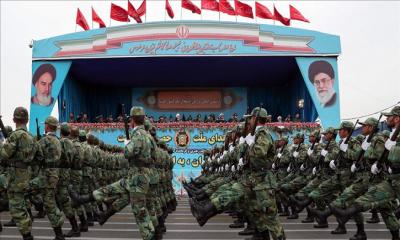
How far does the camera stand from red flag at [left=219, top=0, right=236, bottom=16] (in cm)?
2562

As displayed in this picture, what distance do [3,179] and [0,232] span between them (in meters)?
1.00

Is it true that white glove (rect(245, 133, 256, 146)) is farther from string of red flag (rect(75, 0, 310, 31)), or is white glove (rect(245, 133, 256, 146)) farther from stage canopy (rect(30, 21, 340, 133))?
string of red flag (rect(75, 0, 310, 31))

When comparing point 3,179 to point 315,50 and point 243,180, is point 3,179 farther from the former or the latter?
point 315,50

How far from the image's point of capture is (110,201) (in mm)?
6262

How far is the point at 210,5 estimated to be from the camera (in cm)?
2566

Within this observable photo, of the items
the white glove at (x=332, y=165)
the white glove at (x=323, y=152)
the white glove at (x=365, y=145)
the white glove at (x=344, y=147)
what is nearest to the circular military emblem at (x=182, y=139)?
the white glove at (x=323, y=152)

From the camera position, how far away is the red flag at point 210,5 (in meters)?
25.6

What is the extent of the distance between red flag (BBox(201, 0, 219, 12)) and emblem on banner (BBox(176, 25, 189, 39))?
1954 mm

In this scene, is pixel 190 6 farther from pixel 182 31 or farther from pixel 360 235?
pixel 360 235

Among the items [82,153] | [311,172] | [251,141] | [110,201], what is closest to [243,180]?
[251,141]

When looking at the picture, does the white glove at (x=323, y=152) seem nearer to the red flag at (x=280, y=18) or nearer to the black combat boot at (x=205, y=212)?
the black combat boot at (x=205, y=212)

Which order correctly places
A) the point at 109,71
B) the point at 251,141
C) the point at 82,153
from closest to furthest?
the point at 251,141 < the point at 82,153 < the point at 109,71

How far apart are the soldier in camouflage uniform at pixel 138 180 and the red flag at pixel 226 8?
2040cm

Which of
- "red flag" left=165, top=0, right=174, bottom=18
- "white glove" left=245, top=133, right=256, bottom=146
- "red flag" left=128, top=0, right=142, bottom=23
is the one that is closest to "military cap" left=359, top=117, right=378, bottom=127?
"white glove" left=245, top=133, right=256, bottom=146
